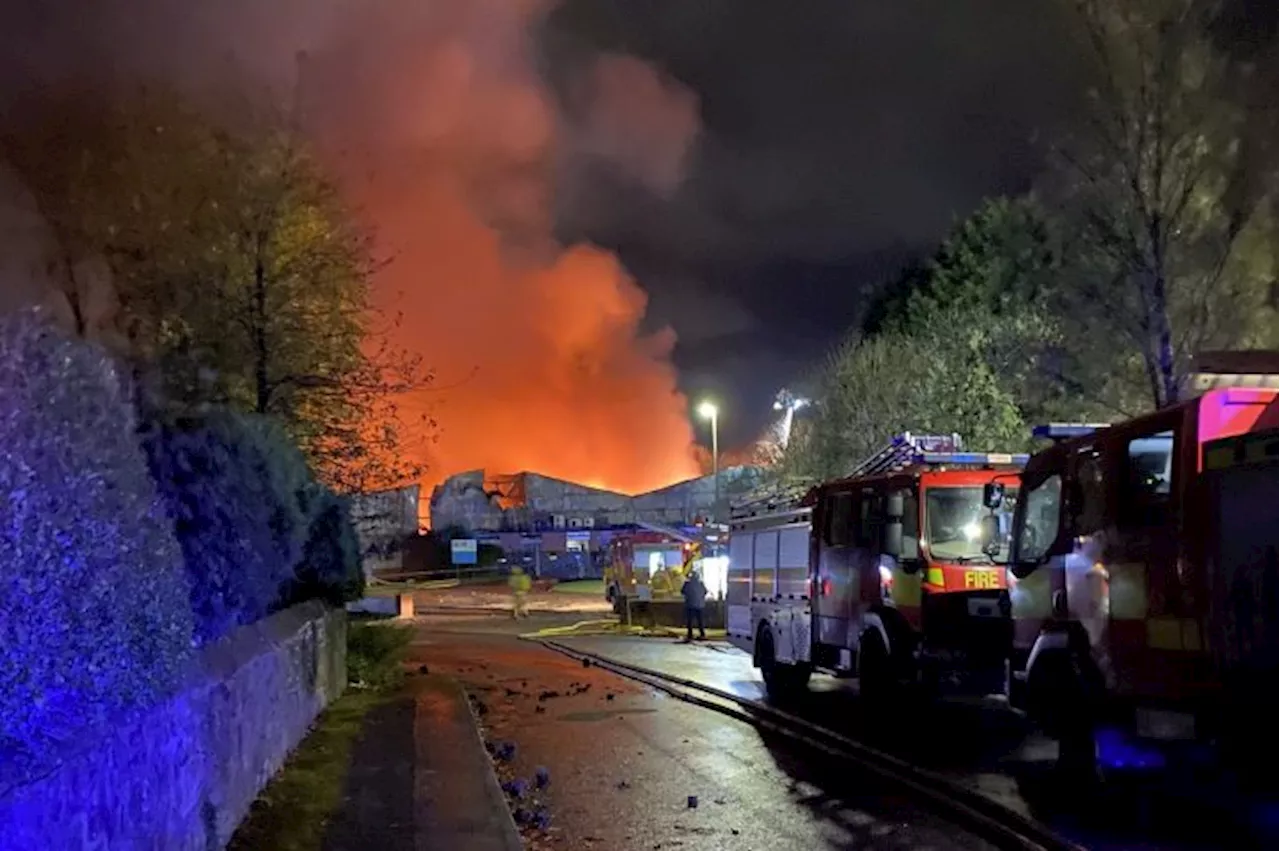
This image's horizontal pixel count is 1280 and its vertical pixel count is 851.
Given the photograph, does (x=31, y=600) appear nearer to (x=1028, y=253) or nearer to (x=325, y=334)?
(x=325, y=334)

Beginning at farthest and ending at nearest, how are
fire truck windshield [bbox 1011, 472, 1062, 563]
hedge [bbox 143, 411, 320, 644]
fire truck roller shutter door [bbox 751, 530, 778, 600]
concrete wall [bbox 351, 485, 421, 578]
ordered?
concrete wall [bbox 351, 485, 421, 578]
fire truck roller shutter door [bbox 751, 530, 778, 600]
fire truck windshield [bbox 1011, 472, 1062, 563]
hedge [bbox 143, 411, 320, 644]

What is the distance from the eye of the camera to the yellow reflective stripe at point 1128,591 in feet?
26.0

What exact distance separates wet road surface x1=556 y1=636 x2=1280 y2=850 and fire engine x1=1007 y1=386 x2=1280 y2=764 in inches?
15.9

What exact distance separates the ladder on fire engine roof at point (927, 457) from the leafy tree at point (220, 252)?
632 centimetres

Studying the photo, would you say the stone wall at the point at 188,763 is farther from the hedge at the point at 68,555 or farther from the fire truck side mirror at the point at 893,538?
the fire truck side mirror at the point at 893,538

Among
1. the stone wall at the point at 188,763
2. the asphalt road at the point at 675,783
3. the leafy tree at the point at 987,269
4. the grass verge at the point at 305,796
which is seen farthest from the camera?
the leafy tree at the point at 987,269

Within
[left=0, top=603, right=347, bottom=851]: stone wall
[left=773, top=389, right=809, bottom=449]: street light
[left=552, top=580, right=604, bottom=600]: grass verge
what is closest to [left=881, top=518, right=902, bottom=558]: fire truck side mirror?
[left=0, top=603, right=347, bottom=851]: stone wall

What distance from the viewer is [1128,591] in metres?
8.12

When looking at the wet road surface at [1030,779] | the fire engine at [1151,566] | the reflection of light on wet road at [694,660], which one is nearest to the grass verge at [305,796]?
the wet road surface at [1030,779]

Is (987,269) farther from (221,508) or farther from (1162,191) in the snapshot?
(221,508)

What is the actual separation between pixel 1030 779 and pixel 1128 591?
2720mm

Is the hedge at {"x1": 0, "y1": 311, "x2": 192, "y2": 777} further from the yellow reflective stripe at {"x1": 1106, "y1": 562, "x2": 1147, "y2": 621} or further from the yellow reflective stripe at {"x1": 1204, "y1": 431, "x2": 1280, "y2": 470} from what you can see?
the yellow reflective stripe at {"x1": 1106, "y1": 562, "x2": 1147, "y2": 621}

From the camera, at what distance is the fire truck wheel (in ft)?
44.0

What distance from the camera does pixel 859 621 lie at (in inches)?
560
